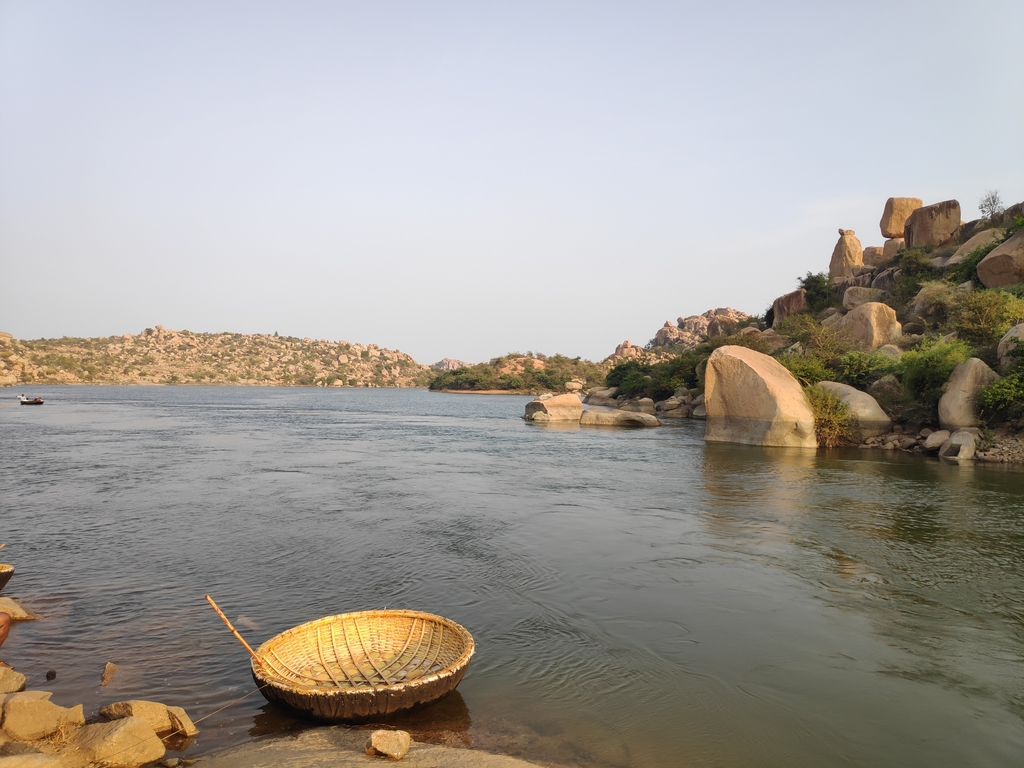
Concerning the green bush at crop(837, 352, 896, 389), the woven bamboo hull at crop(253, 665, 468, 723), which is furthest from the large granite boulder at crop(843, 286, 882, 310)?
the woven bamboo hull at crop(253, 665, 468, 723)

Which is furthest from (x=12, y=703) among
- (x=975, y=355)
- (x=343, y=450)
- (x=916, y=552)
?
(x=975, y=355)

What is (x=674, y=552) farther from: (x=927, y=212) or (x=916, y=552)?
(x=927, y=212)

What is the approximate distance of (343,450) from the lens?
88.1 feet

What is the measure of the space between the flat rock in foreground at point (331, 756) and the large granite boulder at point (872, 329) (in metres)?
34.0

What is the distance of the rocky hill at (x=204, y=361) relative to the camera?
10919cm

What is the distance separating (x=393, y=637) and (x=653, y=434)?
1077 inches

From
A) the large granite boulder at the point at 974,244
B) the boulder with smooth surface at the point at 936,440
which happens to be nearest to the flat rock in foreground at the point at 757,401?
the boulder with smooth surface at the point at 936,440

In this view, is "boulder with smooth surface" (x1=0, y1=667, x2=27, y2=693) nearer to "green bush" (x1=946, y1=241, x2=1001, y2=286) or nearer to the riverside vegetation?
the riverside vegetation

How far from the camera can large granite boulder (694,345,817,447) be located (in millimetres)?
25016

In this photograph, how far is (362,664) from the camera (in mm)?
6410

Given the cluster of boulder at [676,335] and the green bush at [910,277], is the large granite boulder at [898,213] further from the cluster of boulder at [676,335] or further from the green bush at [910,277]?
the cluster of boulder at [676,335]

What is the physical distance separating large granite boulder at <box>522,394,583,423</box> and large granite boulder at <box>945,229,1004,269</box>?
24.1 metres

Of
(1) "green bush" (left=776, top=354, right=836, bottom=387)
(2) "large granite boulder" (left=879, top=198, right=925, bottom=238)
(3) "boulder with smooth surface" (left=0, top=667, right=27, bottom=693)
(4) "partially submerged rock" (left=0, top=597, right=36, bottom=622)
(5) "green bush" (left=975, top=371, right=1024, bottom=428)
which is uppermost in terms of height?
(2) "large granite boulder" (left=879, top=198, right=925, bottom=238)

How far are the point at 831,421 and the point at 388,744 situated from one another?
24806 millimetres
